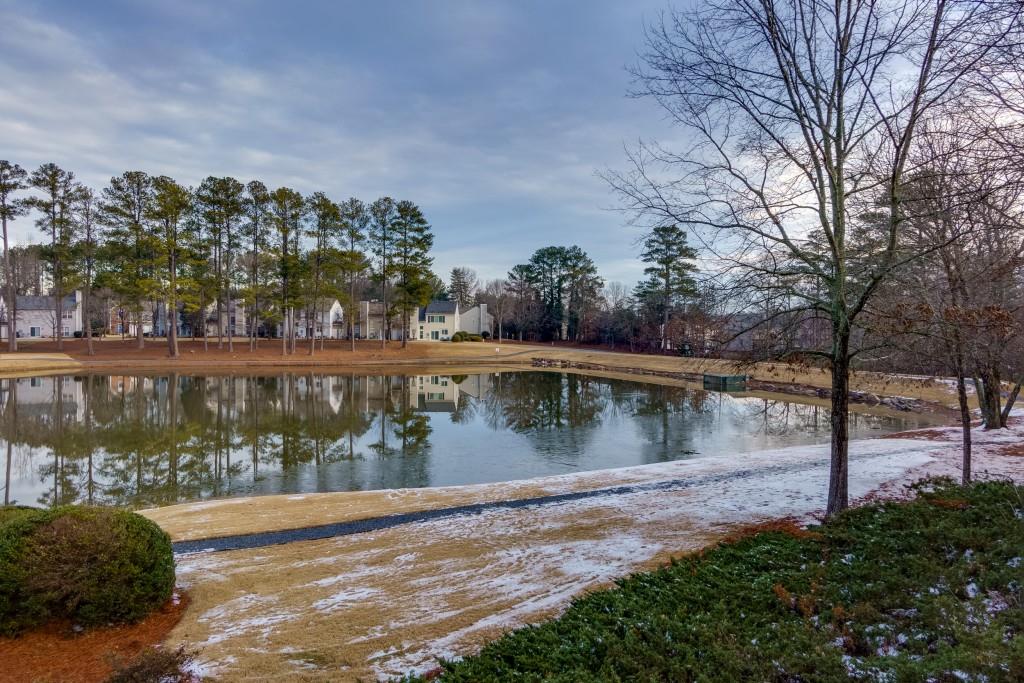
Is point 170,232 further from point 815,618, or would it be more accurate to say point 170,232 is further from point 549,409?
point 815,618

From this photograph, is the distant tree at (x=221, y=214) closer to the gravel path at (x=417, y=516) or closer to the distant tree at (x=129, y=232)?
the distant tree at (x=129, y=232)

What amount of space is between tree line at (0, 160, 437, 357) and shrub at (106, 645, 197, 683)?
131ft

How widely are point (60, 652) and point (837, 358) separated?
8731 mm

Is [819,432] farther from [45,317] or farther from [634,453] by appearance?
[45,317]

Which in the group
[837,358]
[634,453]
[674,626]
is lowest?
[634,453]

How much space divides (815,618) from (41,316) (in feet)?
254

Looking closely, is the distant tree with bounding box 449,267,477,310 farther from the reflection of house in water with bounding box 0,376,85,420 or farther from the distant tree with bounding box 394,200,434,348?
the reflection of house in water with bounding box 0,376,85,420

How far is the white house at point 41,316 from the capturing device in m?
58.4

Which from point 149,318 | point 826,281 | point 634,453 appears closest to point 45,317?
point 149,318

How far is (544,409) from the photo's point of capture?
22625 mm

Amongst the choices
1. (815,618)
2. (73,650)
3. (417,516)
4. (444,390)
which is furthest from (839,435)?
(444,390)

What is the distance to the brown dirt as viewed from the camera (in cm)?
416

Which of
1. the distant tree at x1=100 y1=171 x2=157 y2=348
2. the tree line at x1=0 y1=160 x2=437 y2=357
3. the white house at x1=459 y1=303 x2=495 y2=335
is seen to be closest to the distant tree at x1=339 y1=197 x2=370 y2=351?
the tree line at x1=0 y1=160 x2=437 y2=357

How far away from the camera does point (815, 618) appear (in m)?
3.90
